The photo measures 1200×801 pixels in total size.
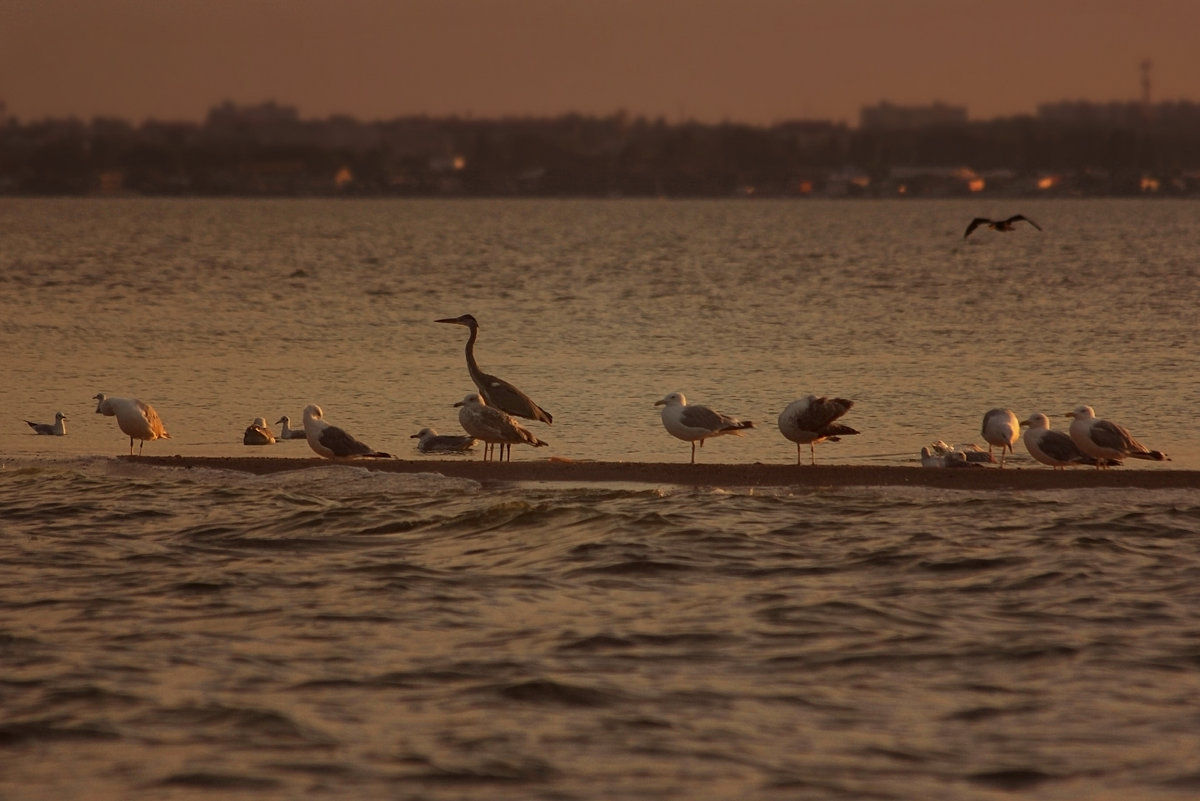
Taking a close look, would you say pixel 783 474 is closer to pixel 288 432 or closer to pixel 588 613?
pixel 588 613

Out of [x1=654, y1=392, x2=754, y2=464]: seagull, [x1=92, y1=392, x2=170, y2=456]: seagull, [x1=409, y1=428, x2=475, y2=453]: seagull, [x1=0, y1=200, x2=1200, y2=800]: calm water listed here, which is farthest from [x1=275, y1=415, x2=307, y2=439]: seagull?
[x1=654, y1=392, x2=754, y2=464]: seagull

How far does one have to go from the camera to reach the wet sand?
1609 cm

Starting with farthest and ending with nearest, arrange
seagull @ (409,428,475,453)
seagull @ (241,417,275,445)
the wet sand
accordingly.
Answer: seagull @ (241,417,275,445)
seagull @ (409,428,475,453)
the wet sand

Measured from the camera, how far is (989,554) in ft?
44.5

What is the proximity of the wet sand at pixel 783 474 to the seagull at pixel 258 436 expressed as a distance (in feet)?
9.71

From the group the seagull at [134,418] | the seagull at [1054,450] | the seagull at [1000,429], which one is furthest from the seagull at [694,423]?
the seagull at [134,418]

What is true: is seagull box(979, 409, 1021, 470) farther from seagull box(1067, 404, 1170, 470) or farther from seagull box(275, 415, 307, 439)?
seagull box(275, 415, 307, 439)

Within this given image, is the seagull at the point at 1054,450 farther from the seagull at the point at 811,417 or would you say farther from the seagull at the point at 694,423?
the seagull at the point at 694,423

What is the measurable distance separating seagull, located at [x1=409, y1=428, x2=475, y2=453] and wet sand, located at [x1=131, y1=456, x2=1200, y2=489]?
233 cm

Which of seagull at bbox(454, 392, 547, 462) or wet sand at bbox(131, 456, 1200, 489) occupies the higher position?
seagull at bbox(454, 392, 547, 462)

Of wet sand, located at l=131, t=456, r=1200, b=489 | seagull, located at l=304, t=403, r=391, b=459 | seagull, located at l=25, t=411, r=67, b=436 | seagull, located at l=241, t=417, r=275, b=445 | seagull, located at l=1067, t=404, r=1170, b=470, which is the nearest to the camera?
wet sand, located at l=131, t=456, r=1200, b=489

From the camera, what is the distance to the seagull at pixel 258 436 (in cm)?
2025

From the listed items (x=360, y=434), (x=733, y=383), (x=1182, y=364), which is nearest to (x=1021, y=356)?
(x=1182, y=364)

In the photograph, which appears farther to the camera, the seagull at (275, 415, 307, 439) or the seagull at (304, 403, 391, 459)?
the seagull at (275, 415, 307, 439)
